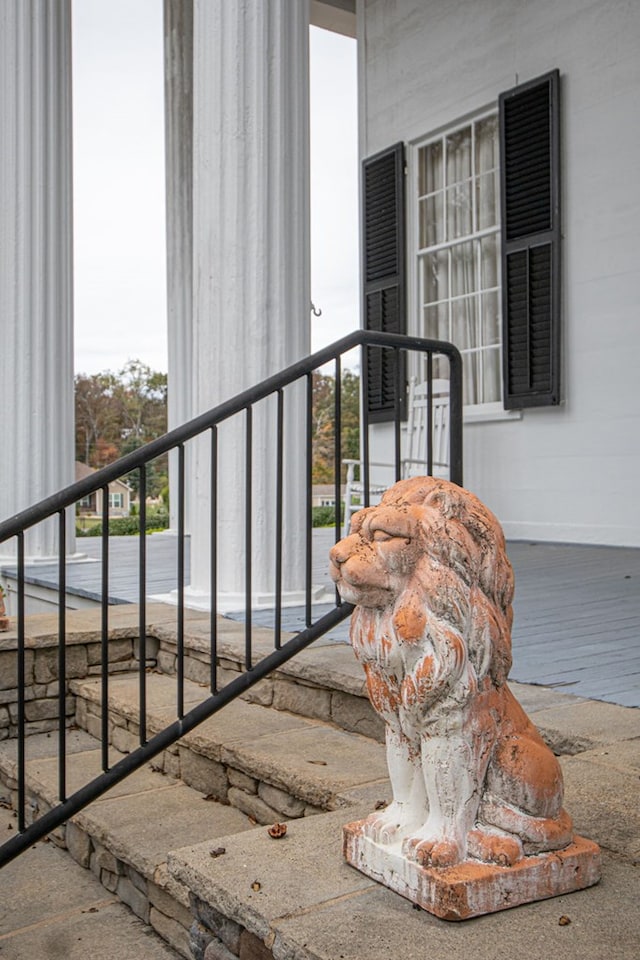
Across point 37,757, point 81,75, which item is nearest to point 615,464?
point 37,757

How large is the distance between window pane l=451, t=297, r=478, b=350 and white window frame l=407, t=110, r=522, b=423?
68mm

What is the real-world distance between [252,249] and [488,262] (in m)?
3.36

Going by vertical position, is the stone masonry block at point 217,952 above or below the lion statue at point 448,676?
below

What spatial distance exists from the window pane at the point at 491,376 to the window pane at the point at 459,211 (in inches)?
36.7

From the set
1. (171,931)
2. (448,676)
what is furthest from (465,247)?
(448,676)

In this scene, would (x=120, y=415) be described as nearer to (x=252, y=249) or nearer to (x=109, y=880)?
(x=252, y=249)

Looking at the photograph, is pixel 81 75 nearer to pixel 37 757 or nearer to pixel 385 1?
pixel 385 1

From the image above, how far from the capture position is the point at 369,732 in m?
2.55

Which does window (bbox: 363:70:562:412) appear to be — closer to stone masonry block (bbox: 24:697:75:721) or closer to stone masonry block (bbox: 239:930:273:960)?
stone masonry block (bbox: 24:697:75:721)

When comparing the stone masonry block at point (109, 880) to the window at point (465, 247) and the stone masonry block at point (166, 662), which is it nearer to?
the stone masonry block at point (166, 662)

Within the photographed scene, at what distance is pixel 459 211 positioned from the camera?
269 inches

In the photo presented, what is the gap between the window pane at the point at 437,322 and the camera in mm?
6957

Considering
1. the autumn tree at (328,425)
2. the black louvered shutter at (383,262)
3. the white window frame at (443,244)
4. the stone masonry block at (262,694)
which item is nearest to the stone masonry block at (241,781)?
the stone masonry block at (262,694)

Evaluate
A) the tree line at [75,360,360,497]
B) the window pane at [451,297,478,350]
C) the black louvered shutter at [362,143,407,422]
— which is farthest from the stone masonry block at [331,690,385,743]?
the tree line at [75,360,360,497]
